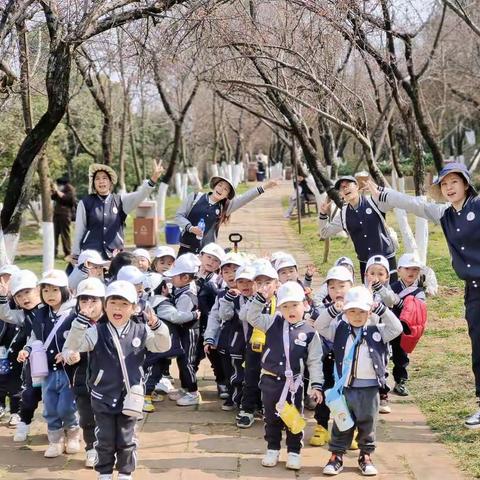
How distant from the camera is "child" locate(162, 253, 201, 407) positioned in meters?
6.30

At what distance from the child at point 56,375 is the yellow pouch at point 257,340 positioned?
1411 millimetres

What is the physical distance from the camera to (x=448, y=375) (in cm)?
709

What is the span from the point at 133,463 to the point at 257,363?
1466mm

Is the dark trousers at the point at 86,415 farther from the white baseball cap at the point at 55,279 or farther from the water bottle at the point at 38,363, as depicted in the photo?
the white baseball cap at the point at 55,279

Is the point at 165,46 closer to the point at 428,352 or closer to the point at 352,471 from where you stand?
the point at 428,352

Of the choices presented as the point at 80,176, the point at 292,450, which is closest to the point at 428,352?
the point at 292,450

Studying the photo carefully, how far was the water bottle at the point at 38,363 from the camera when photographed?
17.2 ft

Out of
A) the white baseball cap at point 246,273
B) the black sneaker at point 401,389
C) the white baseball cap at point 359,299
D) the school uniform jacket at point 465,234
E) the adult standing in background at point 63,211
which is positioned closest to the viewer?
the white baseball cap at point 359,299

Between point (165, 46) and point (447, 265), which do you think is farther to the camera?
point (447, 265)

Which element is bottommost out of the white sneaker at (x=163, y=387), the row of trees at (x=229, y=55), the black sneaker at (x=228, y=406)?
the black sneaker at (x=228, y=406)

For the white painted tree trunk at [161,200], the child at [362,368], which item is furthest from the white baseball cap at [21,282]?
the white painted tree trunk at [161,200]

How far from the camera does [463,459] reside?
202 inches

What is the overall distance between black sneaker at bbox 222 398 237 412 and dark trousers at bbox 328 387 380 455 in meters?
1.52

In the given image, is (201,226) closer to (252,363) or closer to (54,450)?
(252,363)
